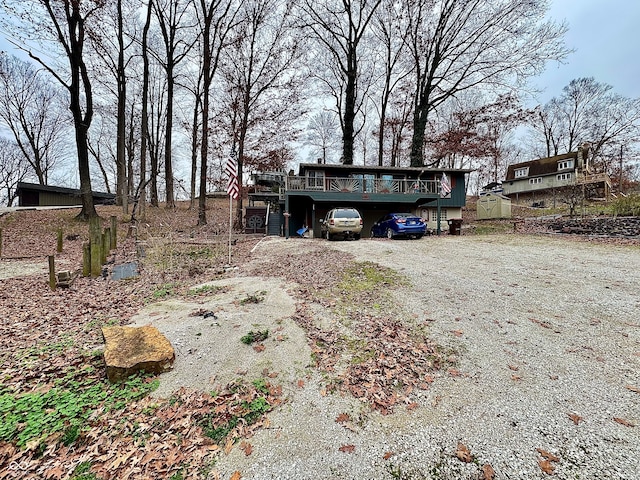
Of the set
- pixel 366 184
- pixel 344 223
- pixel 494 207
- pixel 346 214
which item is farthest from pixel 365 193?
pixel 494 207

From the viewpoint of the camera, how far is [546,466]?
2.04 m

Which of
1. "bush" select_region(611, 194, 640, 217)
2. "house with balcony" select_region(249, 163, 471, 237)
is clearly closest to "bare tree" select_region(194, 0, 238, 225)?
"house with balcony" select_region(249, 163, 471, 237)

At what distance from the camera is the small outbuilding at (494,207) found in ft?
72.4

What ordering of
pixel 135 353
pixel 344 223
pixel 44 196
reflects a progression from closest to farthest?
1. pixel 135 353
2. pixel 344 223
3. pixel 44 196

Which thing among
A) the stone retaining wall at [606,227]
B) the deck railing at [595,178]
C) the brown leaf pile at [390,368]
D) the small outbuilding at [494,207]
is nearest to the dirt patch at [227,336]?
the brown leaf pile at [390,368]

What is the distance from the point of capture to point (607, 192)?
24.1 meters

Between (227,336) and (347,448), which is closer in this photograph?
(347,448)

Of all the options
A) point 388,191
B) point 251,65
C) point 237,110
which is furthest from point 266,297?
point 251,65

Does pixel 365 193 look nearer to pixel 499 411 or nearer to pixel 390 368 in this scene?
pixel 390 368

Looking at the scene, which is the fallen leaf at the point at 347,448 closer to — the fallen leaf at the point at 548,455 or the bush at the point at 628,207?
the fallen leaf at the point at 548,455

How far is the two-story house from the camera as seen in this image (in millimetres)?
15641

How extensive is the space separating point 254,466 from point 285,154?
22412mm

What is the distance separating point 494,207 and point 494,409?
77.1 feet

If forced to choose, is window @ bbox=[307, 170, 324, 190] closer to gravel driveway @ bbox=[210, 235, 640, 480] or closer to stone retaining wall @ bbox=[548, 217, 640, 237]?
gravel driveway @ bbox=[210, 235, 640, 480]
